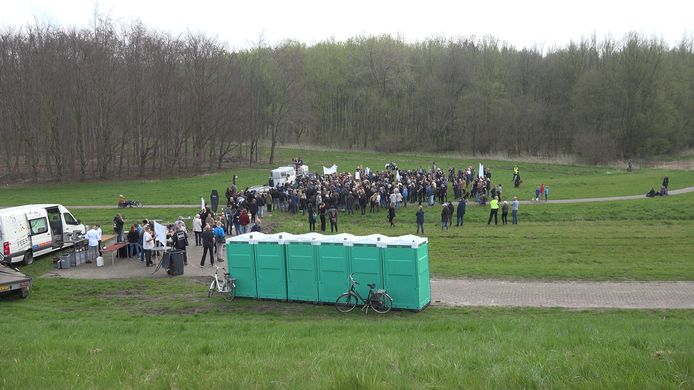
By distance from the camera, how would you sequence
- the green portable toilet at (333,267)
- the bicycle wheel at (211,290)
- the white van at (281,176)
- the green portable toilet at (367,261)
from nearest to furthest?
1. the green portable toilet at (367,261)
2. the green portable toilet at (333,267)
3. the bicycle wheel at (211,290)
4. the white van at (281,176)

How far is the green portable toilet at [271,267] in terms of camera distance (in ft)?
53.9

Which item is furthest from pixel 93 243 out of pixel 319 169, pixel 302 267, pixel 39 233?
pixel 319 169

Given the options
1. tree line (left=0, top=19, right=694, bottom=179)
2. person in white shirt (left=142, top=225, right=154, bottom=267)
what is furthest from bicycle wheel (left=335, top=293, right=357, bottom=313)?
tree line (left=0, top=19, right=694, bottom=179)

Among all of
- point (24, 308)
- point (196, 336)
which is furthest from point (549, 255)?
point (24, 308)

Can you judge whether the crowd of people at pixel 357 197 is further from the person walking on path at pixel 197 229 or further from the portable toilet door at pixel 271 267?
the portable toilet door at pixel 271 267

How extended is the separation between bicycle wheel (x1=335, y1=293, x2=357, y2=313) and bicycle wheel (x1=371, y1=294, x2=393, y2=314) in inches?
21.9

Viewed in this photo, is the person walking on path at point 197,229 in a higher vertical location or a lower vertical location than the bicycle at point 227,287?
higher

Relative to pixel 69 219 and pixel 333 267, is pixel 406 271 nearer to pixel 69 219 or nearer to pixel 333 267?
pixel 333 267

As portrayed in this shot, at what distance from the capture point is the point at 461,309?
14992mm

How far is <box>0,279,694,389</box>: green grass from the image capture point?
6.86 m

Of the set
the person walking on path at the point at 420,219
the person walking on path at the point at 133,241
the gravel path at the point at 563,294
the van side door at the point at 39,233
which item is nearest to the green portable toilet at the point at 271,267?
the gravel path at the point at 563,294

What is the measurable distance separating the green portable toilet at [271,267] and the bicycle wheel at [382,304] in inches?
108

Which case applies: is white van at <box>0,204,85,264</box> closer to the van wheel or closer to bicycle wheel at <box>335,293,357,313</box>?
the van wheel

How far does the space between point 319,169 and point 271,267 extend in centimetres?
4657
